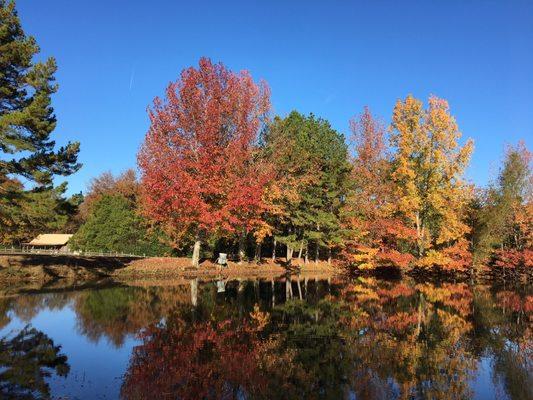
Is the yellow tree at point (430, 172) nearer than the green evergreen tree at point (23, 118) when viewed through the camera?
No

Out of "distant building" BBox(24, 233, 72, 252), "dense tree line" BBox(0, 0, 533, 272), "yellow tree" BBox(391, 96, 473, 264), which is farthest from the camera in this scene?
"distant building" BBox(24, 233, 72, 252)

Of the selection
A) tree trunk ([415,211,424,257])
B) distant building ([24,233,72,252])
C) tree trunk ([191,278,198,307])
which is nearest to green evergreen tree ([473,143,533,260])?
tree trunk ([415,211,424,257])

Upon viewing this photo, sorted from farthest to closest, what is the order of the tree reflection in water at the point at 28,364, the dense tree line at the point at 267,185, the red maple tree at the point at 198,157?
the red maple tree at the point at 198,157 < the dense tree line at the point at 267,185 < the tree reflection in water at the point at 28,364

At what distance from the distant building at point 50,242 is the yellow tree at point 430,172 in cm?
6584

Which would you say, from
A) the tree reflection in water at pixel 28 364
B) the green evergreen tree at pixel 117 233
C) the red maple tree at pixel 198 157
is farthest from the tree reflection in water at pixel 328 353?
the green evergreen tree at pixel 117 233

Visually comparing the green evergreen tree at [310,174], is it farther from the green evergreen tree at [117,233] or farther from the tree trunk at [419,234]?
the green evergreen tree at [117,233]

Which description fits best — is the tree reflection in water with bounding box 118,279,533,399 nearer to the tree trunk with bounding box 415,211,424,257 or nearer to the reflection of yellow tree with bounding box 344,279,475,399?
the reflection of yellow tree with bounding box 344,279,475,399

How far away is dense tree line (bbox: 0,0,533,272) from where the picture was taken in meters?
24.3

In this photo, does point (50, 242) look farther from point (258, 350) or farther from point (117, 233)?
point (258, 350)

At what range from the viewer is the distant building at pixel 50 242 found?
79375 mm

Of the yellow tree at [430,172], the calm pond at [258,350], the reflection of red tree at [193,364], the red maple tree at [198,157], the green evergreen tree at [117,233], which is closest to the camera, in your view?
the reflection of red tree at [193,364]

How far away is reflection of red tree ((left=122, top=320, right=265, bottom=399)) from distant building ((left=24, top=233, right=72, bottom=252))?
249ft

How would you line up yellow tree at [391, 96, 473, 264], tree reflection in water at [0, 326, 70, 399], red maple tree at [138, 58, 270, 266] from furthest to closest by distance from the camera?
1. yellow tree at [391, 96, 473, 264]
2. red maple tree at [138, 58, 270, 266]
3. tree reflection in water at [0, 326, 70, 399]

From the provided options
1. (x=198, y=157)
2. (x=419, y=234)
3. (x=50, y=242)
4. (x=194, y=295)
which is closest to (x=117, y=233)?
(x=198, y=157)
